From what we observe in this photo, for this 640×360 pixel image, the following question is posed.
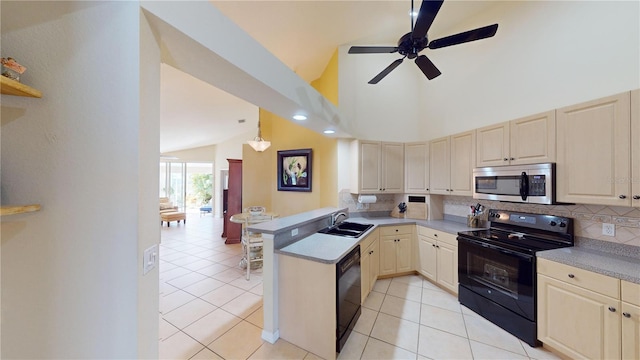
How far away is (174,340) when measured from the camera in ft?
6.75

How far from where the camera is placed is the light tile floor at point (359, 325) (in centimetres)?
192

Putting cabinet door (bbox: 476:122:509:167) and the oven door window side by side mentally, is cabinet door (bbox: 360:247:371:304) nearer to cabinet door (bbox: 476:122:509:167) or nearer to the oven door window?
the oven door window

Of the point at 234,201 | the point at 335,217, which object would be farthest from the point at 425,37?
the point at 234,201

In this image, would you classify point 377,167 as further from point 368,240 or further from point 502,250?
point 502,250

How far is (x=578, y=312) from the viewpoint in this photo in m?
1.72

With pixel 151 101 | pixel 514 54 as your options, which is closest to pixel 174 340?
pixel 151 101

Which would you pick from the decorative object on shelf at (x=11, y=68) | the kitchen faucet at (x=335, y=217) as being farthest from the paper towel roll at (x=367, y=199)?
the decorative object on shelf at (x=11, y=68)

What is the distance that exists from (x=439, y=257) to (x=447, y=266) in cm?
14

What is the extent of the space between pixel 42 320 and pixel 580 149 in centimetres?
363

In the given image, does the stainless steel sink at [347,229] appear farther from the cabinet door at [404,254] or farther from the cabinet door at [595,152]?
the cabinet door at [595,152]

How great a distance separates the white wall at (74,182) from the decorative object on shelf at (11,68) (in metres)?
0.06

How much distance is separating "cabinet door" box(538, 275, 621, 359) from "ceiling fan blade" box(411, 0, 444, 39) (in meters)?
2.36

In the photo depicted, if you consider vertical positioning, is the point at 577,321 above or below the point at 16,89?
below

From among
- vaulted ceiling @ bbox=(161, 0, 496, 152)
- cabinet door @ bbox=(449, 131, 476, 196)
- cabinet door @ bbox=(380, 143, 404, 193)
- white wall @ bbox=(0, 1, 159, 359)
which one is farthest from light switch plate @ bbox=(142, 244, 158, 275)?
cabinet door @ bbox=(449, 131, 476, 196)
